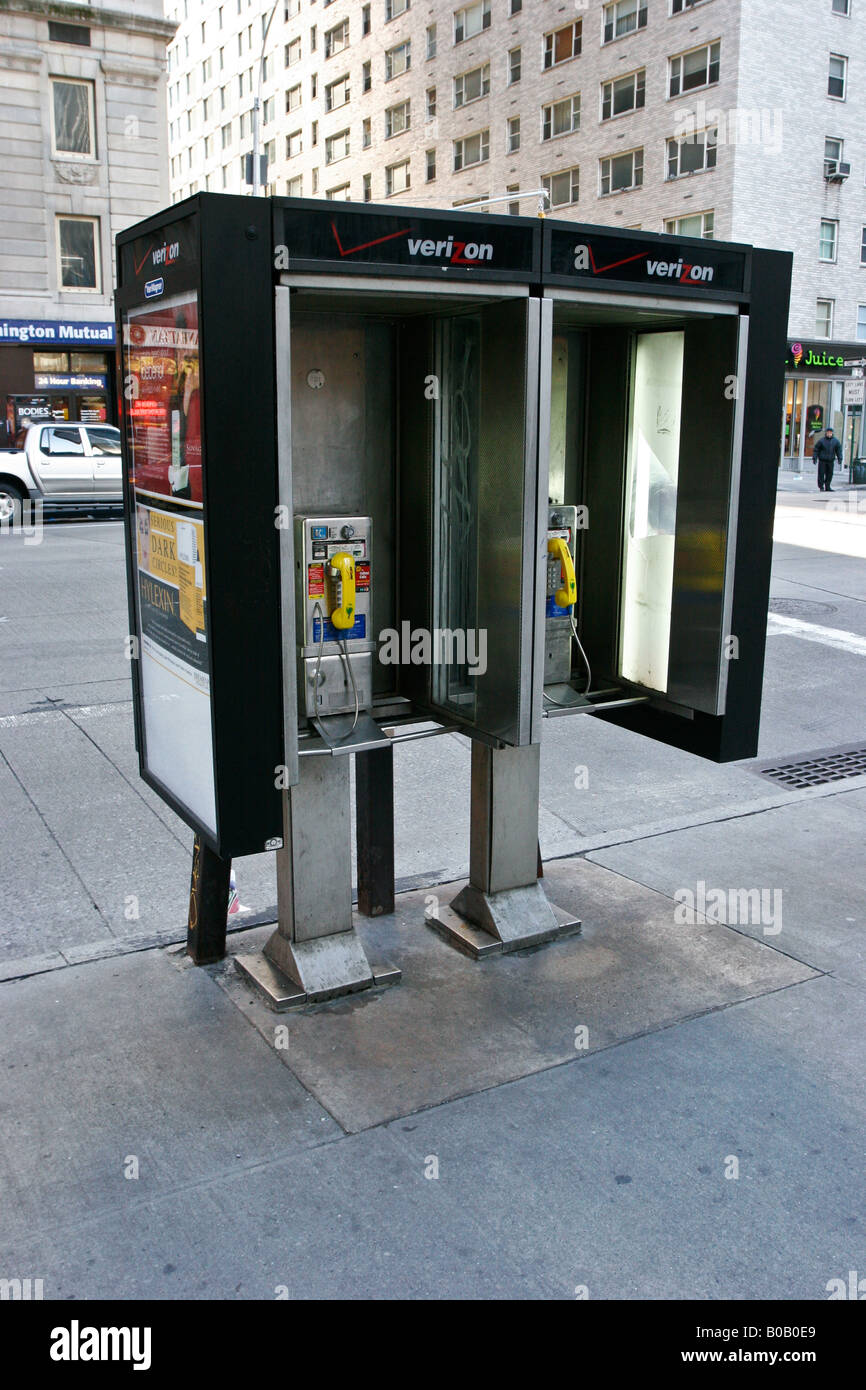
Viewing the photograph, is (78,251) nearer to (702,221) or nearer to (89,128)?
(89,128)

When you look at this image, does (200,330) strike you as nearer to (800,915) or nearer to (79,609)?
(800,915)

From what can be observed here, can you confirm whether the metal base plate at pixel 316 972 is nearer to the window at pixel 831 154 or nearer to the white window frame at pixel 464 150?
the window at pixel 831 154

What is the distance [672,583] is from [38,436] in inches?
662

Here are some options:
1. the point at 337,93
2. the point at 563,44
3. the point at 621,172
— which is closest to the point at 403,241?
the point at 621,172

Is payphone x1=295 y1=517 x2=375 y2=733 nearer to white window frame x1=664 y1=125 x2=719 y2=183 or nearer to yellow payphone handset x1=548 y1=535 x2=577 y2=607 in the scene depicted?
yellow payphone handset x1=548 y1=535 x2=577 y2=607

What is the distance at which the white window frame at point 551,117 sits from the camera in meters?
37.0

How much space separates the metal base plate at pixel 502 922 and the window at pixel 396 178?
47.8 metres

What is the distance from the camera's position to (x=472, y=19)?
41688 mm

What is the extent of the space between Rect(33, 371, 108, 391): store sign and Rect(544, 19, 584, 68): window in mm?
19503

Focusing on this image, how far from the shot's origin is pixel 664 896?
524cm

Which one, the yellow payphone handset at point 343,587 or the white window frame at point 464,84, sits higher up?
the white window frame at point 464,84

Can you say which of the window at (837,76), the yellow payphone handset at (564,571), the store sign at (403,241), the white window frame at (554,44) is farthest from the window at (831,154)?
the store sign at (403,241)

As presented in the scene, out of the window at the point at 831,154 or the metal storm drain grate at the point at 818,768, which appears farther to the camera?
the window at the point at 831,154

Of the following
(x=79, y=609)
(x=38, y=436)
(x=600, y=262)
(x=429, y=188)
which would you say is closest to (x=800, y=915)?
(x=600, y=262)
